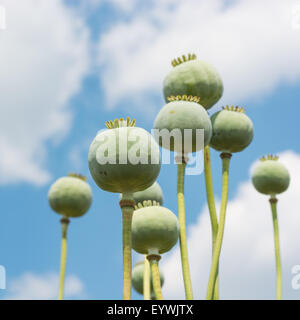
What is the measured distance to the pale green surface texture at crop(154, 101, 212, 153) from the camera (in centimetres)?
771

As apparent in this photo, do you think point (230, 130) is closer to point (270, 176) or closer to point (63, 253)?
point (270, 176)

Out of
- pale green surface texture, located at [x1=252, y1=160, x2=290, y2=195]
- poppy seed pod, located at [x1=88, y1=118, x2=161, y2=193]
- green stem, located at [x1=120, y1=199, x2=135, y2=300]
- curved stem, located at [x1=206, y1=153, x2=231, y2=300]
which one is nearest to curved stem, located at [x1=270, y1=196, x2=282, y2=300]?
pale green surface texture, located at [x1=252, y1=160, x2=290, y2=195]

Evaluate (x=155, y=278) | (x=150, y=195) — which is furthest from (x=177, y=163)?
(x=150, y=195)

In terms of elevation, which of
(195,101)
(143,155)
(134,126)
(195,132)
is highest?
(195,101)

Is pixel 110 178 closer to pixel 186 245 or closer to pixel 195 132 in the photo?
pixel 195 132

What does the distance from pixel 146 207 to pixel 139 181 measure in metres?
2.16

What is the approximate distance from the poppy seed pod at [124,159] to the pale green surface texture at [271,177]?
20.7ft

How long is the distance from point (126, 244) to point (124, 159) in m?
0.98

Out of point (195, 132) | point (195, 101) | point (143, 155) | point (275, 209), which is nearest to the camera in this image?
point (143, 155)

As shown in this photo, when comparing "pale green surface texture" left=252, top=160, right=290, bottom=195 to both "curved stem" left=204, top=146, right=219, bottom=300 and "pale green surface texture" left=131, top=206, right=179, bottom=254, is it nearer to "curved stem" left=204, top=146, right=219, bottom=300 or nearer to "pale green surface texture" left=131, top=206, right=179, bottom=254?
"curved stem" left=204, top=146, right=219, bottom=300

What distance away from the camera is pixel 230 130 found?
9.20 m
